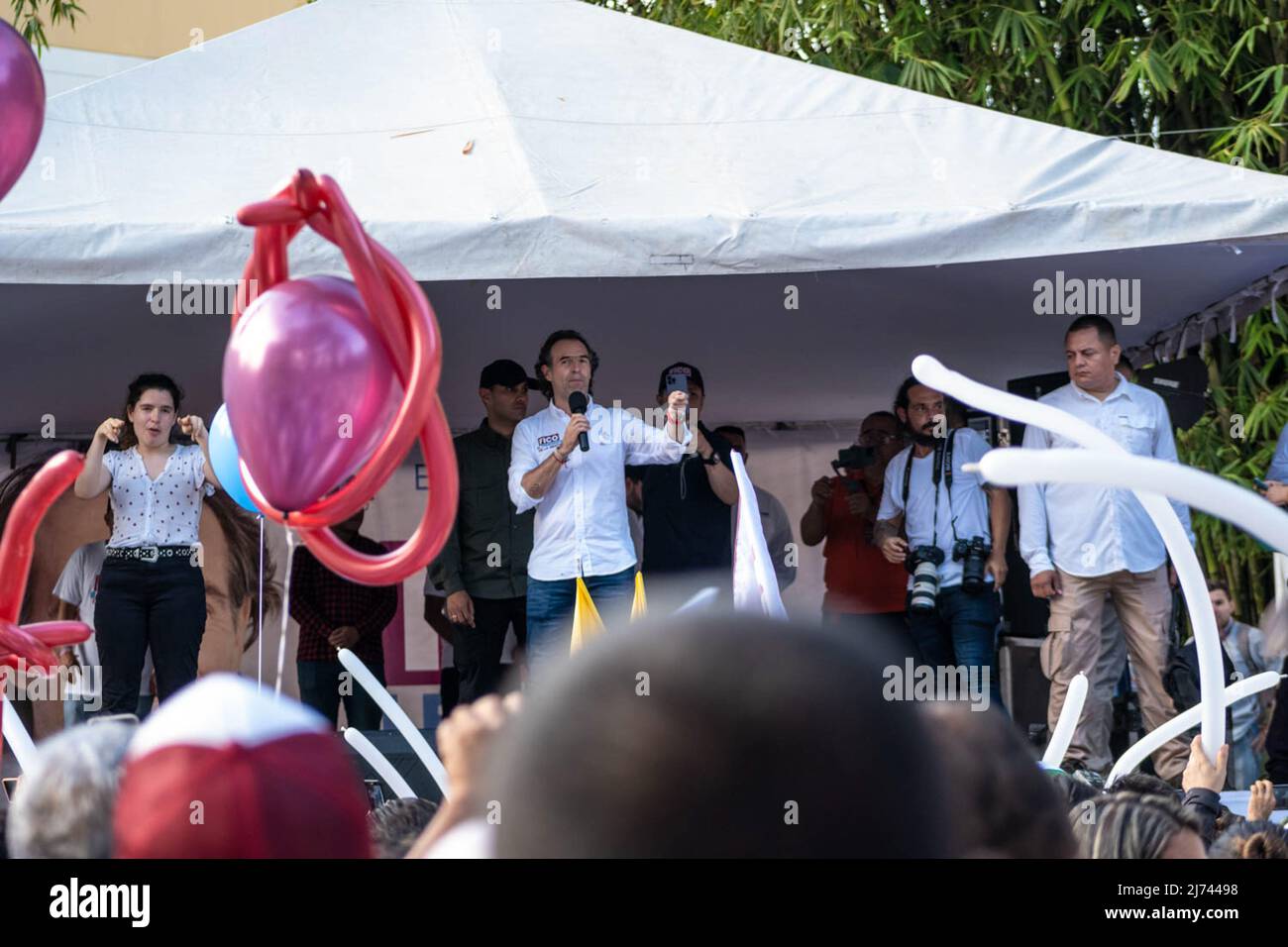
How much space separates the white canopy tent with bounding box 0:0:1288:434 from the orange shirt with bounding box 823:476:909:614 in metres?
0.68

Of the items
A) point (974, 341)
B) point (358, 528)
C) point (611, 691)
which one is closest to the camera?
point (611, 691)

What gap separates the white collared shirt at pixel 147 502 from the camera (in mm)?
4605

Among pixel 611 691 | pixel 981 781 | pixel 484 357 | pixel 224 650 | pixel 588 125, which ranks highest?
pixel 588 125

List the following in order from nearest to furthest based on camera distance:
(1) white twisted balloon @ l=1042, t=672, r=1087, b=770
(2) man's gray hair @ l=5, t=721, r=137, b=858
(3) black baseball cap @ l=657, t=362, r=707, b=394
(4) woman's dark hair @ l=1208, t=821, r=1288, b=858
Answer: (2) man's gray hair @ l=5, t=721, r=137, b=858 < (4) woman's dark hair @ l=1208, t=821, r=1288, b=858 < (1) white twisted balloon @ l=1042, t=672, r=1087, b=770 < (3) black baseball cap @ l=657, t=362, r=707, b=394

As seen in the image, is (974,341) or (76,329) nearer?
(76,329)

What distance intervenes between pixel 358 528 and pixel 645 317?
1.93 metres

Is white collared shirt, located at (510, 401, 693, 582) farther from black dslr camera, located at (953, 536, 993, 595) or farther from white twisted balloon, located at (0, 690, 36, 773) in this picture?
white twisted balloon, located at (0, 690, 36, 773)

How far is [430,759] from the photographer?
8.95 ft

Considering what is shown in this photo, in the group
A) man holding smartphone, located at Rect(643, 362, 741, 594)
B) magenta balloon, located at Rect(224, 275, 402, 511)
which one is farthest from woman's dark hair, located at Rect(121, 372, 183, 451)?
magenta balloon, located at Rect(224, 275, 402, 511)

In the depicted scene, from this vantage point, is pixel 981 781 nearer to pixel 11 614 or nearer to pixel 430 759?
pixel 11 614

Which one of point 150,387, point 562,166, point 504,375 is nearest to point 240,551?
point 504,375

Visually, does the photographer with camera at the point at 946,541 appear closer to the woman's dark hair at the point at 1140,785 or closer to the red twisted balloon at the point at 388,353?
the woman's dark hair at the point at 1140,785

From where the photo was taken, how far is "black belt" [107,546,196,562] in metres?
4.60

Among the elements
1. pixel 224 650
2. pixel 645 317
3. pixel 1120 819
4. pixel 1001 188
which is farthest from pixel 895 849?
pixel 224 650
